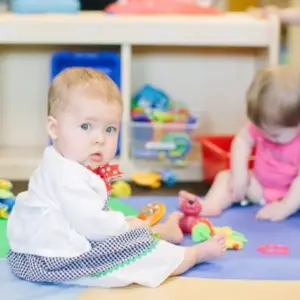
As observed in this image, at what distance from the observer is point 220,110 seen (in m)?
2.51

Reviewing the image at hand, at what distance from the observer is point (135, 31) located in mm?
2178

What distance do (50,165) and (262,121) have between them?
62cm

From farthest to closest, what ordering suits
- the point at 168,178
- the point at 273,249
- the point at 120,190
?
the point at 168,178 < the point at 120,190 < the point at 273,249

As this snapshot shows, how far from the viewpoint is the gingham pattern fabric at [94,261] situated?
1.20 metres

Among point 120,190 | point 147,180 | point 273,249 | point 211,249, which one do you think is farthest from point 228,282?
point 147,180

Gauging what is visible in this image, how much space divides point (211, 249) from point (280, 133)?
47 centimetres

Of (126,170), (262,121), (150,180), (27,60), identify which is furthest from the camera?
(27,60)

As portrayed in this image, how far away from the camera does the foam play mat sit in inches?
47.2

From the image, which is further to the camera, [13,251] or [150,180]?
[150,180]

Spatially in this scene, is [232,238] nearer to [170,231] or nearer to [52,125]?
[170,231]

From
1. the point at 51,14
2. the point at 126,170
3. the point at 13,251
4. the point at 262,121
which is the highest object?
the point at 51,14

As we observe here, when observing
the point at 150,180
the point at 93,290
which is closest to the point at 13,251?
the point at 93,290

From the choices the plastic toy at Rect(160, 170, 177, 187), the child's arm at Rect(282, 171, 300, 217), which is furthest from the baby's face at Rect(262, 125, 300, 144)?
the plastic toy at Rect(160, 170, 177, 187)

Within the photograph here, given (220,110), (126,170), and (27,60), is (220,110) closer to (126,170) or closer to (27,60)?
(126,170)
